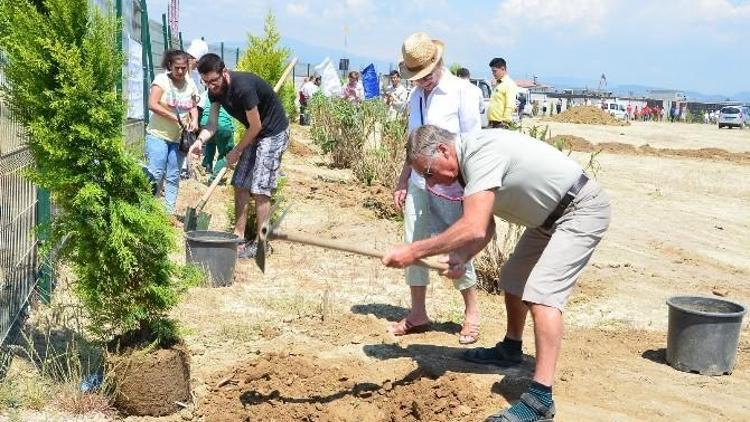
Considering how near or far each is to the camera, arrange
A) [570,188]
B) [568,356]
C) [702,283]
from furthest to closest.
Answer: [702,283] < [568,356] < [570,188]

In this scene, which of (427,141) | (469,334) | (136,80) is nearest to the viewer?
(427,141)

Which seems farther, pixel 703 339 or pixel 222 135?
pixel 222 135

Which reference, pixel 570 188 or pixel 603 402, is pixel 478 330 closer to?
pixel 603 402

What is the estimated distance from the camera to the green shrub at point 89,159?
3.40 meters

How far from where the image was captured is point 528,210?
399 cm

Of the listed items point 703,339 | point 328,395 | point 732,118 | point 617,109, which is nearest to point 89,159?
point 328,395

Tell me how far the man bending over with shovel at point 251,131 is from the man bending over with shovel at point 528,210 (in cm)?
278

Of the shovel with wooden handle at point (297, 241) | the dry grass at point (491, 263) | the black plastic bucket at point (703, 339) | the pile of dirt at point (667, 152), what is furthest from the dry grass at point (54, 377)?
the pile of dirt at point (667, 152)

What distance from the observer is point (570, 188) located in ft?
13.0

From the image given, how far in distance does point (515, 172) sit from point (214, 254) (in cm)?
290

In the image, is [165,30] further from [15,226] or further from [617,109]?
[617,109]

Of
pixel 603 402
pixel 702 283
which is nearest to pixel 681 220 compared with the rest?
pixel 702 283

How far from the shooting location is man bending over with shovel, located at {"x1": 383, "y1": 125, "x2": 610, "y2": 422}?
371 centimetres

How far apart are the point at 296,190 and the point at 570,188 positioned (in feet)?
24.1
